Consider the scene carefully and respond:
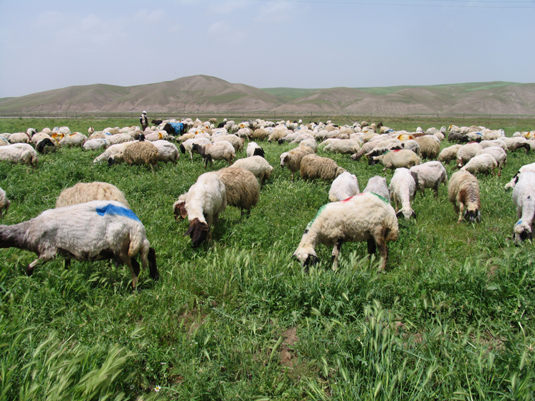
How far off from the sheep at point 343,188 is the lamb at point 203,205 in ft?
9.28

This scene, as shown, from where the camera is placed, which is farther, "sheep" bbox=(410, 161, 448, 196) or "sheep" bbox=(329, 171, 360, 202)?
"sheep" bbox=(410, 161, 448, 196)

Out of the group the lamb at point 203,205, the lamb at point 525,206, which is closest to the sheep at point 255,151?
the lamb at point 203,205

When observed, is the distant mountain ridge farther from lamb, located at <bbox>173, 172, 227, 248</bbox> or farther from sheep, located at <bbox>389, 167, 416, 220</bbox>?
lamb, located at <bbox>173, 172, 227, 248</bbox>

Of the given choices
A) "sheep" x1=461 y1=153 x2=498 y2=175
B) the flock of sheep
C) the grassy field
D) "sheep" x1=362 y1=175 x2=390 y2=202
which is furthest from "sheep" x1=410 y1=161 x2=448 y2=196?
the grassy field

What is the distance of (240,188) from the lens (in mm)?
7543

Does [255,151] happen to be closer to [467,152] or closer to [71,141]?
[467,152]

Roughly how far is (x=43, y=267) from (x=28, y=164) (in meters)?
9.93

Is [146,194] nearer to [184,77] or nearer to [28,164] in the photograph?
[28,164]

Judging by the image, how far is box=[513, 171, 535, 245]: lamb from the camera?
5906 millimetres

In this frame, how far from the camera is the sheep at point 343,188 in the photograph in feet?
25.4

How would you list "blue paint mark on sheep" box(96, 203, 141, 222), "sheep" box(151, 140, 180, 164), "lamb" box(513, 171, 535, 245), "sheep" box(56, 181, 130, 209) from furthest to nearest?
"sheep" box(151, 140, 180, 164)
"lamb" box(513, 171, 535, 245)
"sheep" box(56, 181, 130, 209)
"blue paint mark on sheep" box(96, 203, 141, 222)

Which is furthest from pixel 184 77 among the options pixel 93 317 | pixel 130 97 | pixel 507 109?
pixel 93 317

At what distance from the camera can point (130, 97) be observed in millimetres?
122500

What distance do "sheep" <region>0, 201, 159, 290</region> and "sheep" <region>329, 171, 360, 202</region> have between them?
5136mm
